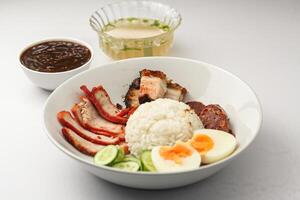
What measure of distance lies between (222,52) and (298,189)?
1.22 metres

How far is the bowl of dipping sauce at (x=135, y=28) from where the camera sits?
9.71ft

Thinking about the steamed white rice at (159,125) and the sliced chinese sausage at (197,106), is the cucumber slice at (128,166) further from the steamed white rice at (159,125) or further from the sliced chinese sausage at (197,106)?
the sliced chinese sausage at (197,106)

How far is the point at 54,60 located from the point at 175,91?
69 cm

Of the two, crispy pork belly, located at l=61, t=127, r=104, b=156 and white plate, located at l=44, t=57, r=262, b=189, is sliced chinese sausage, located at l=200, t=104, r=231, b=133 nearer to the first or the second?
white plate, located at l=44, t=57, r=262, b=189

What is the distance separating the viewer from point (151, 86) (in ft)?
8.45

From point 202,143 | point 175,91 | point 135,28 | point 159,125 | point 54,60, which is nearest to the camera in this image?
point 202,143

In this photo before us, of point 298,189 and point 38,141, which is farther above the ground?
point 298,189

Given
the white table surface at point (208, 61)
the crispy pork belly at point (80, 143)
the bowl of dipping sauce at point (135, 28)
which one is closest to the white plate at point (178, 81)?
the crispy pork belly at point (80, 143)

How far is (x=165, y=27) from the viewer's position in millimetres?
3215

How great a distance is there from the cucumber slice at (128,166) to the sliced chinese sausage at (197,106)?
53 centimetres

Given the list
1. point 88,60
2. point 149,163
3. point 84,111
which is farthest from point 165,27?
point 149,163

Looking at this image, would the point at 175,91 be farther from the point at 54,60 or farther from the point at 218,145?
the point at 54,60

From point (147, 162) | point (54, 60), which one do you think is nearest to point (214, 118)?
point (147, 162)

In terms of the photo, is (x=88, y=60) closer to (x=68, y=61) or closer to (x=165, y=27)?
(x=68, y=61)
